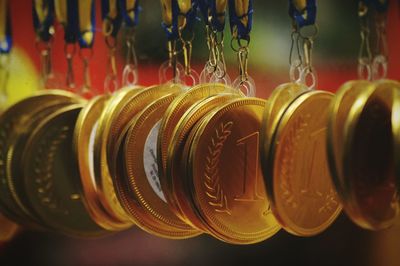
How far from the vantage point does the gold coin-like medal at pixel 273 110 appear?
86 cm

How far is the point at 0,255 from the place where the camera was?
5.15 feet

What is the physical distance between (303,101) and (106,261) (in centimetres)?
86

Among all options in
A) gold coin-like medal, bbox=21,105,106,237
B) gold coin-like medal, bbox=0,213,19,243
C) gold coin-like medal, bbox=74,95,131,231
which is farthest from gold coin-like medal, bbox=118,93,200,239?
gold coin-like medal, bbox=0,213,19,243

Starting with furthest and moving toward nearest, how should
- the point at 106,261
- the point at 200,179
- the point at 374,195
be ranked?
the point at 106,261 → the point at 200,179 → the point at 374,195

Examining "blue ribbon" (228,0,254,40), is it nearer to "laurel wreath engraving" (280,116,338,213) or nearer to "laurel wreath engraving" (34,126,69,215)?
"laurel wreath engraving" (280,116,338,213)

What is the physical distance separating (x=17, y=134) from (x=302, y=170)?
25.4 inches

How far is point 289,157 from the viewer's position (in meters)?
0.89

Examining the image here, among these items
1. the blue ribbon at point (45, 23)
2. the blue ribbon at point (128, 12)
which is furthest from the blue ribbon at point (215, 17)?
the blue ribbon at point (45, 23)

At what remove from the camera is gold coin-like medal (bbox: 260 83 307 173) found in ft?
2.82

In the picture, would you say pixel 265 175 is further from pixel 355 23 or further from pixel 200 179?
pixel 355 23

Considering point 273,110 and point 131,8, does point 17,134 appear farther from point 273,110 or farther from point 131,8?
point 273,110

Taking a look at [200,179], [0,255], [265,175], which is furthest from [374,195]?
[0,255]

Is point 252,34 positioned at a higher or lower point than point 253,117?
higher

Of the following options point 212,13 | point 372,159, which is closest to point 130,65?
point 212,13
